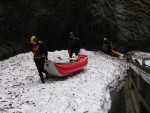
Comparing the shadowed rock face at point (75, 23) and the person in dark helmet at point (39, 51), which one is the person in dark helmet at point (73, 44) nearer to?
the person in dark helmet at point (39, 51)

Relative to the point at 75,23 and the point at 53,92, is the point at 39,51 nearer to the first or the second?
the point at 53,92

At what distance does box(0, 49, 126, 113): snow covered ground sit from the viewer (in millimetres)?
11312

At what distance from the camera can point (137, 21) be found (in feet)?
124

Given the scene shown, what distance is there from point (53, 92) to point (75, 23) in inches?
805

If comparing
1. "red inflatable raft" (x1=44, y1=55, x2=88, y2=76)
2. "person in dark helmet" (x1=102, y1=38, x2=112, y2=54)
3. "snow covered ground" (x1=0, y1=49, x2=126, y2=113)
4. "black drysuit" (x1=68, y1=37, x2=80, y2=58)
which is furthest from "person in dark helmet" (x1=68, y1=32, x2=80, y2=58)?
"person in dark helmet" (x1=102, y1=38, x2=112, y2=54)

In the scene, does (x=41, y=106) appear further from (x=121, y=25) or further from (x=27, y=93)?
(x=121, y=25)

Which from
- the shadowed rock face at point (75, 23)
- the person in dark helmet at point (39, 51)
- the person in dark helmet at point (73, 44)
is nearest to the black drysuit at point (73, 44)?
the person in dark helmet at point (73, 44)

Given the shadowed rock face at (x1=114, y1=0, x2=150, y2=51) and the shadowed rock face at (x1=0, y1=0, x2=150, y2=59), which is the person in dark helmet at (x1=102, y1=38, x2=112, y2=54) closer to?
the shadowed rock face at (x1=0, y1=0, x2=150, y2=59)

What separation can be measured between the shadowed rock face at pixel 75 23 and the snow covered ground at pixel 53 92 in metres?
6.80

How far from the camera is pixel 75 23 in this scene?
33.0 metres

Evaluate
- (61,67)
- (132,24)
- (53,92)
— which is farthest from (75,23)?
(53,92)

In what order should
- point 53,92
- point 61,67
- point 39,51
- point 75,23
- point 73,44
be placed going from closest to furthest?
point 53,92
point 39,51
point 61,67
point 73,44
point 75,23

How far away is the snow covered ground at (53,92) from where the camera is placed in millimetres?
11312

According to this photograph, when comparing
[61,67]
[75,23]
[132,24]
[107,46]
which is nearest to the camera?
[61,67]
